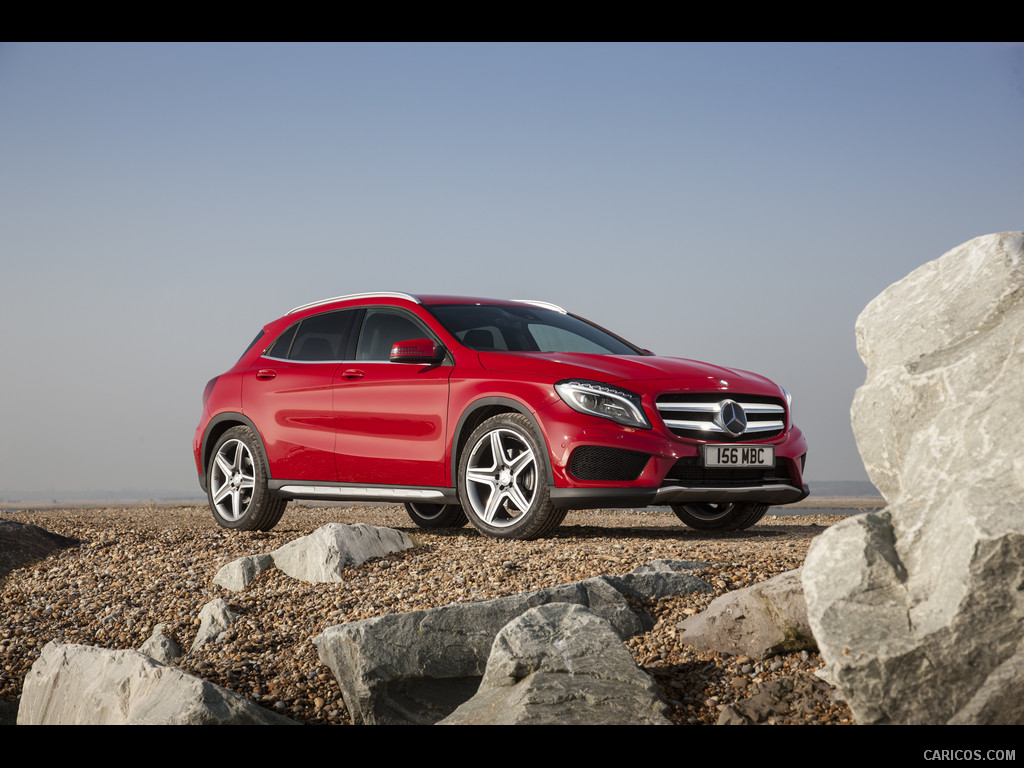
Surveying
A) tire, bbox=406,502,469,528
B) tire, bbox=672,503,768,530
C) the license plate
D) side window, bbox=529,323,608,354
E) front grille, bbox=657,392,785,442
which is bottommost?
tire, bbox=406,502,469,528

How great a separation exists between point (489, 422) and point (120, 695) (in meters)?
3.28

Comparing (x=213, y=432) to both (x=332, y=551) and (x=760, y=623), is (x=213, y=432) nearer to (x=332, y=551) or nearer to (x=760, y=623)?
(x=332, y=551)

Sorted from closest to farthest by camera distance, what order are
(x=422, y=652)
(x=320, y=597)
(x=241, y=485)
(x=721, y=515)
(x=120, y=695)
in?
(x=422, y=652)
(x=120, y=695)
(x=320, y=597)
(x=721, y=515)
(x=241, y=485)

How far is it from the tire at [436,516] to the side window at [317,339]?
7.15 ft

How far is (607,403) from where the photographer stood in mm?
7082

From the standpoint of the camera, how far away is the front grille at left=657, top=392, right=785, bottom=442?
7.19 metres

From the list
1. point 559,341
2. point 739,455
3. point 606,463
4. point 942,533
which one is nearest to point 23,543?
point 559,341

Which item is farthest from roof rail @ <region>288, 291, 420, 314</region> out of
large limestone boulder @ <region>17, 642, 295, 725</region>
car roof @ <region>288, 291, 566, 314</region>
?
large limestone boulder @ <region>17, 642, 295, 725</region>

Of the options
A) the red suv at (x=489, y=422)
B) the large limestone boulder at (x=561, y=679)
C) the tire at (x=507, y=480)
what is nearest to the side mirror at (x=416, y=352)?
the red suv at (x=489, y=422)

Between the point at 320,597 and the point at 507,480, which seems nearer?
the point at 320,597

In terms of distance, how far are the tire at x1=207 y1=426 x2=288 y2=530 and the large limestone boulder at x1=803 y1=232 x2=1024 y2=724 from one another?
6531 millimetres

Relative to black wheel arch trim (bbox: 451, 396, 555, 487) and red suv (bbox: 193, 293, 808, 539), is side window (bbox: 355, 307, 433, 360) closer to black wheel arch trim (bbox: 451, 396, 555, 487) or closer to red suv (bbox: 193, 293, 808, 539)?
red suv (bbox: 193, 293, 808, 539)
